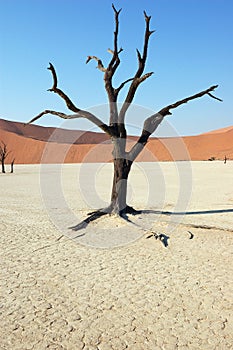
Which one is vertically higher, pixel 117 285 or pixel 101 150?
pixel 101 150

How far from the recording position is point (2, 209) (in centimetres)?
1304

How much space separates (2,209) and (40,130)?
125 metres

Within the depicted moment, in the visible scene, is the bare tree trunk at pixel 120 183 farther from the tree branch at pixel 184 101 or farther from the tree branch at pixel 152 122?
the tree branch at pixel 184 101

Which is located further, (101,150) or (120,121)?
(101,150)

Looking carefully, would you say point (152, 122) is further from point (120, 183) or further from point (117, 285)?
point (117, 285)

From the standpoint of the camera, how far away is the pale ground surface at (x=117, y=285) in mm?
4621

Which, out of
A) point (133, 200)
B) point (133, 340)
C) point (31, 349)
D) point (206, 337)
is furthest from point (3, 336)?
point (133, 200)

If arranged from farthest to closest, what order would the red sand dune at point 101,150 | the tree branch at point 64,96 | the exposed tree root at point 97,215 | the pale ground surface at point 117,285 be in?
the red sand dune at point 101,150
the tree branch at point 64,96
the exposed tree root at point 97,215
the pale ground surface at point 117,285

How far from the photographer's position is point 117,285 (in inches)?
246

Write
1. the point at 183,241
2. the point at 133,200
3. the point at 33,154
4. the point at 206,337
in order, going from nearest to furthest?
the point at 206,337, the point at 183,241, the point at 133,200, the point at 33,154

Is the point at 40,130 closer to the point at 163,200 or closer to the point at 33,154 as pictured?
the point at 33,154

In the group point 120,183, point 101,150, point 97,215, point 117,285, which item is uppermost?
point 101,150

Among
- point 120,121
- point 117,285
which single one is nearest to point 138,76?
point 120,121

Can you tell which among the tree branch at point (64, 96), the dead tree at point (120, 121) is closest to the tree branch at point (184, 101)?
the dead tree at point (120, 121)
